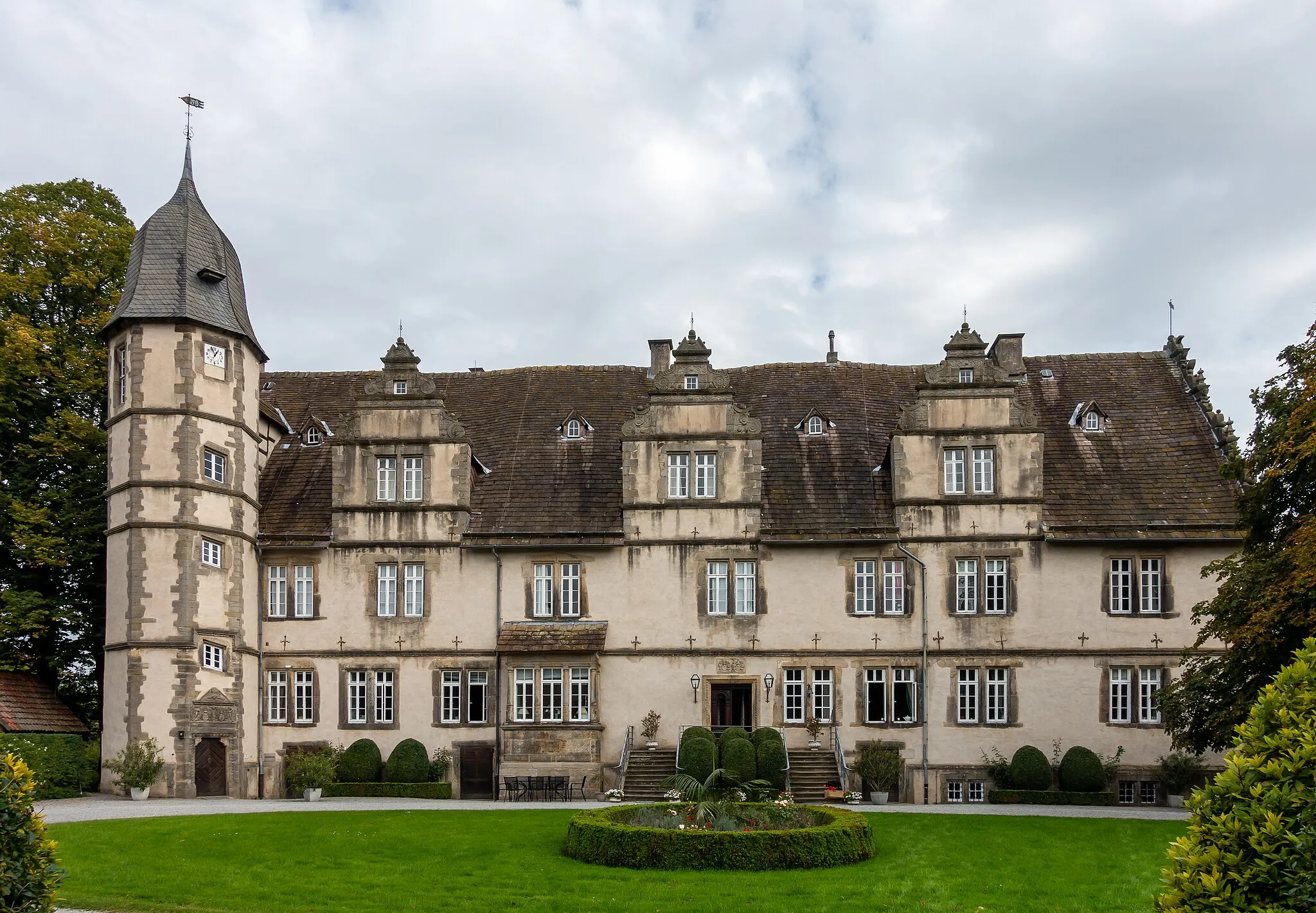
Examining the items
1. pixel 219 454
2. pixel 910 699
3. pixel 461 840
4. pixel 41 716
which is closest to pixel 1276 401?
pixel 910 699

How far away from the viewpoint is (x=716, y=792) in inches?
1019

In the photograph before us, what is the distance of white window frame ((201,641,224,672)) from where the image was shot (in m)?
30.0

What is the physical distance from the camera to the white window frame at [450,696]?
31.8 metres

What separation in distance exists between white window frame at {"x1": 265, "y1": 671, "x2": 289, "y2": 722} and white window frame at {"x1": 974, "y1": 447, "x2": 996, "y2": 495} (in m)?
18.2

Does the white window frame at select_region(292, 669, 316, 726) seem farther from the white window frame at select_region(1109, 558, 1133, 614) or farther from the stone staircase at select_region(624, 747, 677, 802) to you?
the white window frame at select_region(1109, 558, 1133, 614)

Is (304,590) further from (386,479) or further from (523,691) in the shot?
(523,691)

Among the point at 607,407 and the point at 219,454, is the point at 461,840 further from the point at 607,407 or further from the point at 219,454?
the point at 607,407

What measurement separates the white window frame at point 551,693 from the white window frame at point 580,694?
32 cm

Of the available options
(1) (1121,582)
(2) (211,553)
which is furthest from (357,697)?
(1) (1121,582)

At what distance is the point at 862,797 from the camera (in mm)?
30438

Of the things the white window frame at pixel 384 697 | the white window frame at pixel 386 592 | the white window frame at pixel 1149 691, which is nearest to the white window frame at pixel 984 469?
the white window frame at pixel 1149 691

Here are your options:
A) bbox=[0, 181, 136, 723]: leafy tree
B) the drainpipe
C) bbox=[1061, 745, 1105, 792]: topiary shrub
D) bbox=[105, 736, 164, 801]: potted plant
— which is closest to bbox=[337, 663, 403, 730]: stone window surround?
bbox=[105, 736, 164, 801]: potted plant

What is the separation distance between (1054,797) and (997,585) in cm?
520

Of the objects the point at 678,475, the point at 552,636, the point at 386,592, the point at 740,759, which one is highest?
the point at 678,475
